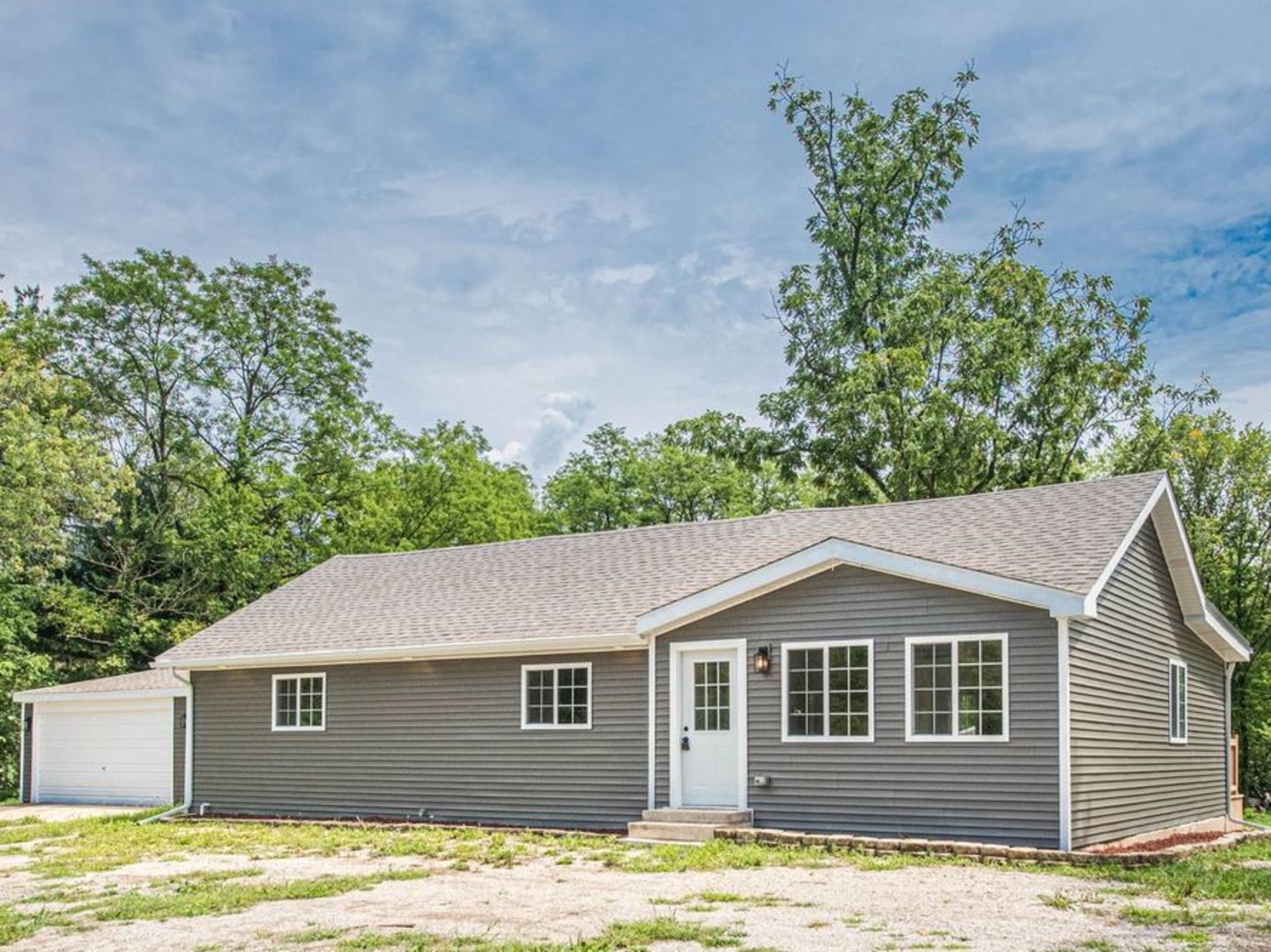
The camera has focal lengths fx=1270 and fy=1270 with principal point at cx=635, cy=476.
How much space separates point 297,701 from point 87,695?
225 inches

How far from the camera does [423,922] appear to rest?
9.09 m

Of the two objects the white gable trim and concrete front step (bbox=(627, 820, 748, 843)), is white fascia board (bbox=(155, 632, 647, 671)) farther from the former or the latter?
the white gable trim

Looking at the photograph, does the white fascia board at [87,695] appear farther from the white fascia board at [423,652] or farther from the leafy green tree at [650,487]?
the leafy green tree at [650,487]

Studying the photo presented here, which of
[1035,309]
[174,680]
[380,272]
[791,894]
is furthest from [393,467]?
[791,894]

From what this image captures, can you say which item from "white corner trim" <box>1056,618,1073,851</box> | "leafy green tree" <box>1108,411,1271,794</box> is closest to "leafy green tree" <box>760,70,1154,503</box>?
"leafy green tree" <box>1108,411,1271,794</box>

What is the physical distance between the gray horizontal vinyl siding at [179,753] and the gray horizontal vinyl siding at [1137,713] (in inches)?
541

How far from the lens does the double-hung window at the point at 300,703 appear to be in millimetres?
18688

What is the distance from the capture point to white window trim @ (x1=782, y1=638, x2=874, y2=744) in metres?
14.1

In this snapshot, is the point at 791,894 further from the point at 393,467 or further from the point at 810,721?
the point at 393,467

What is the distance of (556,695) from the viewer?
54.5 feet

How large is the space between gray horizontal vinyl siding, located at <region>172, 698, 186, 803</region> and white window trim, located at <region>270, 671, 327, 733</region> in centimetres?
212

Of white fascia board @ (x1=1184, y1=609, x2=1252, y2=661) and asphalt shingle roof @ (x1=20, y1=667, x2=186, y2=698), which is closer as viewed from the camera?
white fascia board @ (x1=1184, y1=609, x2=1252, y2=661)

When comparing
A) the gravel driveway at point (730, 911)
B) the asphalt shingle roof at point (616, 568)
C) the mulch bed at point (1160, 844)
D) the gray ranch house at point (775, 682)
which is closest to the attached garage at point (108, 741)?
the gray ranch house at point (775, 682)

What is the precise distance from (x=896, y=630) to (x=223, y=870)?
738 centimetres
